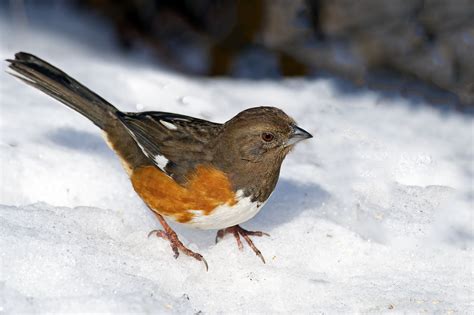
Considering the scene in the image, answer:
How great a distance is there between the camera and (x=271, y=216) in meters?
4.13

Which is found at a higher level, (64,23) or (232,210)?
(64,23)

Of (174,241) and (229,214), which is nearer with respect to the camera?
(229,214)

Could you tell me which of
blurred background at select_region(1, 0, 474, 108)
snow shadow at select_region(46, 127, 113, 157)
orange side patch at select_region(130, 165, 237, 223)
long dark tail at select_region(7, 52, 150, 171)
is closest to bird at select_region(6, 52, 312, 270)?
orange side patch at select_region(130, 165, 237, 223)

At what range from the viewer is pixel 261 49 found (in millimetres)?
6598

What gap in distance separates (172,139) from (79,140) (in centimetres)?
99

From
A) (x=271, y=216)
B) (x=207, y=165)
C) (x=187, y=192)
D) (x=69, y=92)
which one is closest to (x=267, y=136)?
(x=207, y=165)

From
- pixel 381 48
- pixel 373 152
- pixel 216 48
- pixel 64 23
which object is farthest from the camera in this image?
pixel 64 23

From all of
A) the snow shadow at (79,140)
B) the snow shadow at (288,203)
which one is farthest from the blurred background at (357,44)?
the snow shadow at (79,140)

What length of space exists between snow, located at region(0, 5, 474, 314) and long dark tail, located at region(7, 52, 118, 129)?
331 mm

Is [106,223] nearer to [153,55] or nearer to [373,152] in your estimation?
[373,152]

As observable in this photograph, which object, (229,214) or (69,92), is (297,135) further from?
(69,92)

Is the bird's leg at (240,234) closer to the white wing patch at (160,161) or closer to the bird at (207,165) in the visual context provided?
the bird at (207,165)

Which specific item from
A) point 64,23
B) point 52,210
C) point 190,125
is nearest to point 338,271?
point 190,125

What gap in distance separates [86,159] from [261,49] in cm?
257
